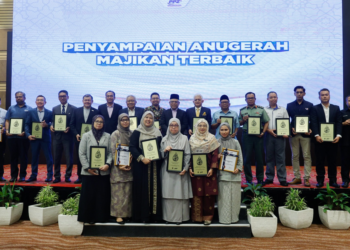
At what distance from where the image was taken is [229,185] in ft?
11.8

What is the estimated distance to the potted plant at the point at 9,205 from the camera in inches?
161

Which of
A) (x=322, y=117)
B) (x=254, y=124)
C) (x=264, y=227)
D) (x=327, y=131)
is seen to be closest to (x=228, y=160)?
(x=264, y=227)

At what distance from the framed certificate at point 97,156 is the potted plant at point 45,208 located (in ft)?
3.74

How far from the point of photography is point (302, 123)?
4477 millimetres

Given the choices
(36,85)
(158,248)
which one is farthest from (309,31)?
(36,85)

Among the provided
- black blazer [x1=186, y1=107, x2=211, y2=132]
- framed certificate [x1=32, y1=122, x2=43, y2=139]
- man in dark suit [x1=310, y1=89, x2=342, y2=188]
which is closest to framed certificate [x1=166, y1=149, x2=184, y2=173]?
black blazer [x1=186, y1=107, x2=211, y2=132]

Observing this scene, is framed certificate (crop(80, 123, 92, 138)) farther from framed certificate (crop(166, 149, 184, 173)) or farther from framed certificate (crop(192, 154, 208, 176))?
framed certificate (crop(192, 154, 208, 176))

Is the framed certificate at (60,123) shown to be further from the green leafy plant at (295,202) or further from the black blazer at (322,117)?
the black blazer at (322,117)

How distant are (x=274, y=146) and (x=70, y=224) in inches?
124

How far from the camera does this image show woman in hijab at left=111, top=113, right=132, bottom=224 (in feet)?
11.6

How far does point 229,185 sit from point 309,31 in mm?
4323

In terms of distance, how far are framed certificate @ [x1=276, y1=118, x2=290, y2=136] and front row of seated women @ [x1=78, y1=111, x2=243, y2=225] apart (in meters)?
1.24

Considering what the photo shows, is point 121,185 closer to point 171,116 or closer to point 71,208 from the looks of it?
point 71,208

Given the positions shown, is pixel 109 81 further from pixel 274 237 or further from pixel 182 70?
pixel 274 237
